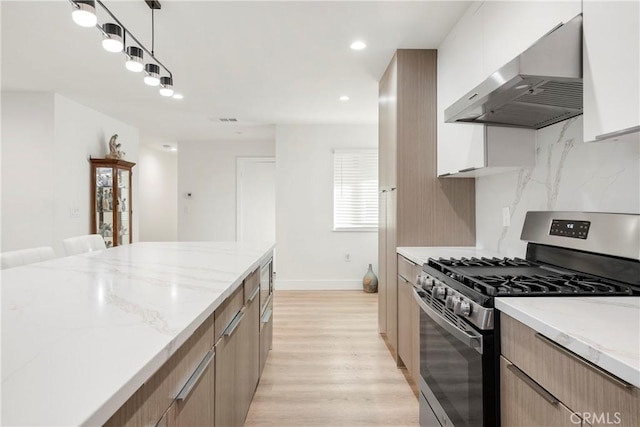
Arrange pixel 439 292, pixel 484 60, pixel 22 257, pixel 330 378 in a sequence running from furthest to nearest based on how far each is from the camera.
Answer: pixel 330 378
pixel 22 257
pixel 484 60
pixel 439 292

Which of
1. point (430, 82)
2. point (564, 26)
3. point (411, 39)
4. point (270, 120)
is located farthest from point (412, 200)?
point (270, 120)

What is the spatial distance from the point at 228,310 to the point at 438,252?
1.48 meters

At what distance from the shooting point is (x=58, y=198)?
160 inches

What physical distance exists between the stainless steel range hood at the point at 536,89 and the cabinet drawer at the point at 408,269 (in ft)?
2.92

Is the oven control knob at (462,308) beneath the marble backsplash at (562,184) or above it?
beneath

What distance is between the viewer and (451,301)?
141 cm

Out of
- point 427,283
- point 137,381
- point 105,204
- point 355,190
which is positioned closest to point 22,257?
point 137,381

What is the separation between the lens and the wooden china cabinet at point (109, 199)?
4.62 m

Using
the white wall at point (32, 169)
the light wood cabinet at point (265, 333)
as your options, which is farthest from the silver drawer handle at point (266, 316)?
the white wall at point (32, 169)

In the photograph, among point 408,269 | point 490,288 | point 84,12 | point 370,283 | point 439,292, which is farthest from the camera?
point 370,283

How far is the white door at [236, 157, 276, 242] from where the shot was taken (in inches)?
261

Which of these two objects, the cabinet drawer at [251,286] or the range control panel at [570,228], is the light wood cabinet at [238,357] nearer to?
the cabinet drawer at [251,286]

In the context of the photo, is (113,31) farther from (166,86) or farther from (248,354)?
(248,354)

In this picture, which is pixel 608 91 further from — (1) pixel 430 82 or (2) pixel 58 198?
(2) pixel 58 198
